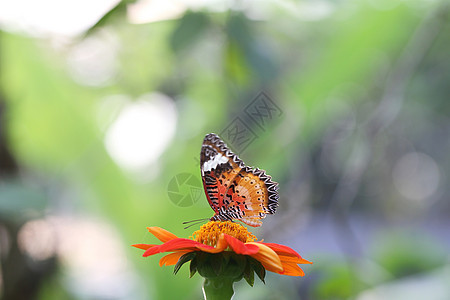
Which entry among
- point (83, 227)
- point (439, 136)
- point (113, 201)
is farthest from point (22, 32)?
point (439, 136)

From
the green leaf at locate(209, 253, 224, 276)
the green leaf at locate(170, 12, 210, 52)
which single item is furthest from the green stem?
the green leaf at locate(170, 12, 210, 52)

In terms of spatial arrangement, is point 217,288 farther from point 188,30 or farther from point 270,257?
point 188,30

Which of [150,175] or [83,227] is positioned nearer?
[150,175]

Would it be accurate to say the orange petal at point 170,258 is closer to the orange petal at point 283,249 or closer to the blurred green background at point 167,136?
the orange petal at point 283,249

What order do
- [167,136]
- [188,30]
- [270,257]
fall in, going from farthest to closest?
[167,136], [188,30], [270,257]

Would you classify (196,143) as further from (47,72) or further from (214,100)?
(47,72)

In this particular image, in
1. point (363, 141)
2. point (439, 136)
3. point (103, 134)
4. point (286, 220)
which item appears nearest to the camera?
point (286, 220)

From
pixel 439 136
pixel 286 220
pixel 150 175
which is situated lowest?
pixel 286 220

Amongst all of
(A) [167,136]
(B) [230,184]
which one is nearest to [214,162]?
(B) [230,184]
